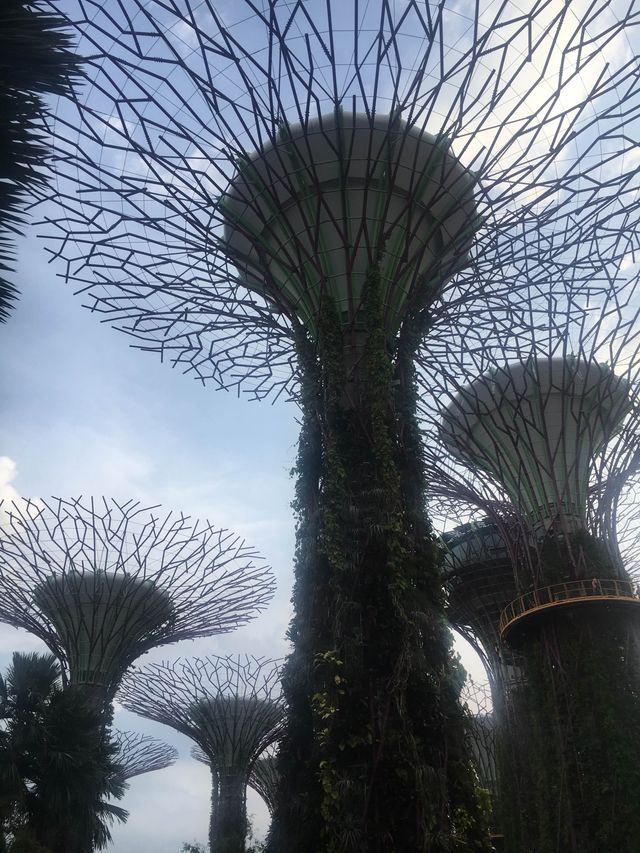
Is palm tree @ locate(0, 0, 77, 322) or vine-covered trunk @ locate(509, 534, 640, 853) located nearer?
palm tree @ locate(0, 0, 77, 322)

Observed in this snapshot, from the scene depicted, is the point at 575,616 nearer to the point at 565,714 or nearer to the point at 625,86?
the point at 565,714

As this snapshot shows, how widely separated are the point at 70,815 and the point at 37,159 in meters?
10.1

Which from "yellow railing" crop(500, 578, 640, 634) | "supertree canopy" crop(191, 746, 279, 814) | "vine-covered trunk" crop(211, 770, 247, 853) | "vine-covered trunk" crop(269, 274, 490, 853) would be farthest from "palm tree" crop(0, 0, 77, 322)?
"supertree canopy" crop(191, 746, 279, 814)

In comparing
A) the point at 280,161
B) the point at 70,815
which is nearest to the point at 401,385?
the point at 280,161

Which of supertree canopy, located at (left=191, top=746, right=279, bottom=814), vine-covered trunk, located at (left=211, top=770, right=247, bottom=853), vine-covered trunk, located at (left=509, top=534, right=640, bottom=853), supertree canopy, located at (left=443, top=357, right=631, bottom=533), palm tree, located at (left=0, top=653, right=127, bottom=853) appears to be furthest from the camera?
supertree canopy, located at (left=191, top=746, right=279, bottom=814)

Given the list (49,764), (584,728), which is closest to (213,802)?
(584,728)

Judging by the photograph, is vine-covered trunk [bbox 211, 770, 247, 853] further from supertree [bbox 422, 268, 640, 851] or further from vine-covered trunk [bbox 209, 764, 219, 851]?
supertree [bbox 422, 268, 640, 851]

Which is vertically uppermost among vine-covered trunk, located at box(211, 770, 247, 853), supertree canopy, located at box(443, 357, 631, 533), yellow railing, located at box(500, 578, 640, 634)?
supertree canopy, located at box(443, 357, 631, 533)

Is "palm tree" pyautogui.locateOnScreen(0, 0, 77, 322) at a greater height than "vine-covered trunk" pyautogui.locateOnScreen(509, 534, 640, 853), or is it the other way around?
"palm tree" pyautogui.locateOnScreen(0, 0, 77, 322)

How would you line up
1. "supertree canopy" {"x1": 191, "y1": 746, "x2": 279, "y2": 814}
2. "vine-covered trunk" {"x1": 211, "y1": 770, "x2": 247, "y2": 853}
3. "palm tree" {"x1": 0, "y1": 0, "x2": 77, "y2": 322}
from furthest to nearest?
"supertree canopy" {"x1": 191, "y1": 746, "x2": 279, "y2": 814} → "vine-covered trunk" {"x1": 211, "y1": 770, "x2": 247, "y2": 853} → "palm tree" {"x1": 0, "y1": 0, "x2": 77, "y2": 322}

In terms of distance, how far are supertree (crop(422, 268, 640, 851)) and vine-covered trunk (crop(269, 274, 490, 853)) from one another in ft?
33.3

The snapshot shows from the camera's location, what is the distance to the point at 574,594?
74.4 ft

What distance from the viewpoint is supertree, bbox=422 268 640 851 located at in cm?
2022

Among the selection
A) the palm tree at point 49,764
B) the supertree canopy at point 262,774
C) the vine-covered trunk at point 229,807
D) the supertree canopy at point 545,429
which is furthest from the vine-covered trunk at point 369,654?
the supertree canopy at point 262,774
